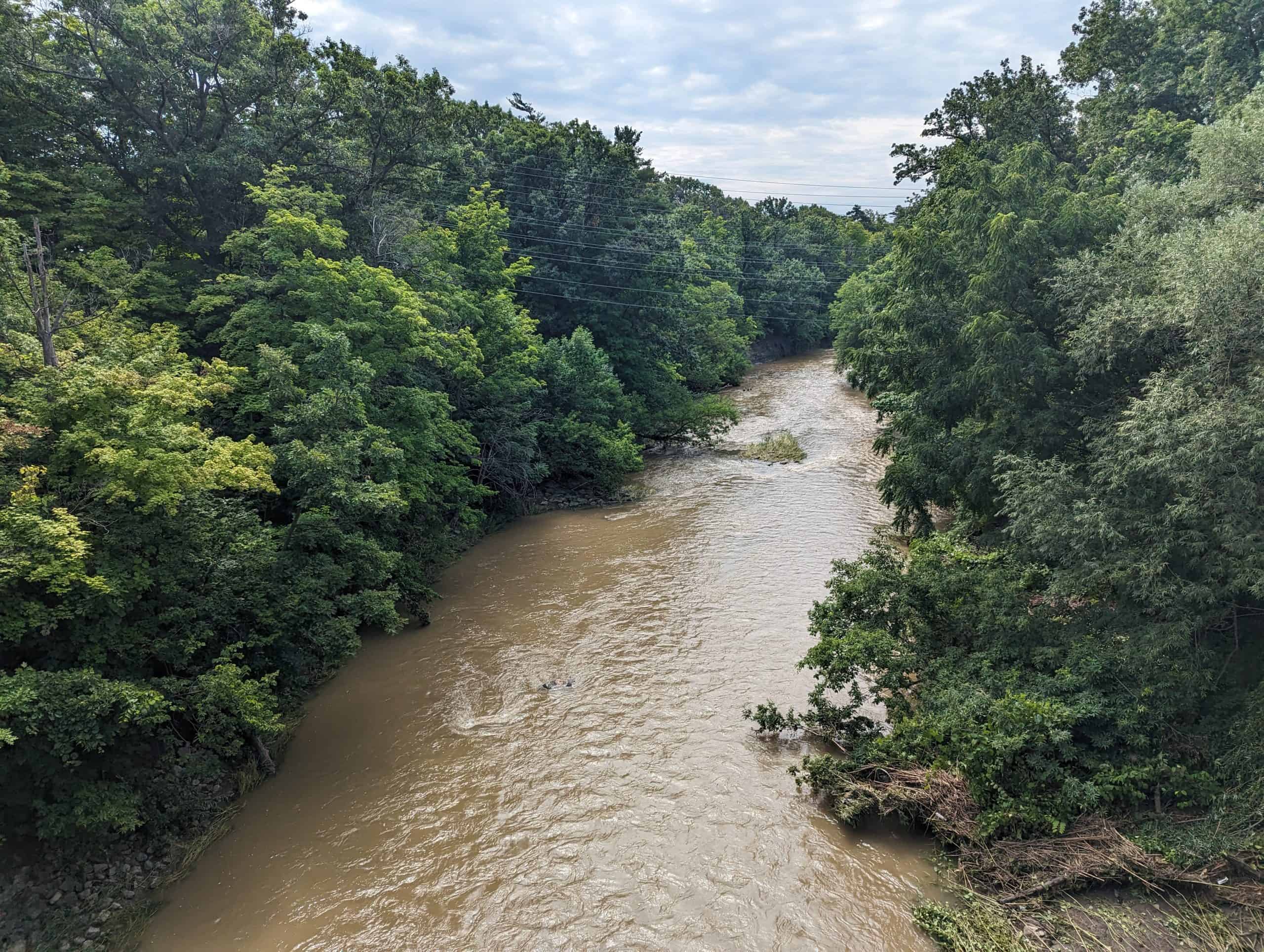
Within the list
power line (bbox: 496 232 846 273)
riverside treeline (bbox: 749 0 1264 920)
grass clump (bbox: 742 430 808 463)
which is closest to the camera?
riverside treeline (bbox: 749 0 1264 920)

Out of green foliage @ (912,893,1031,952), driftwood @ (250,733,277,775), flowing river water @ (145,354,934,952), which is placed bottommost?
green foliage @ (912,893,1031,952)

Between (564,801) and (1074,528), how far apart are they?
852 cm

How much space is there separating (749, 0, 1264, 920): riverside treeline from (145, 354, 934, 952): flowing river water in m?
1.13

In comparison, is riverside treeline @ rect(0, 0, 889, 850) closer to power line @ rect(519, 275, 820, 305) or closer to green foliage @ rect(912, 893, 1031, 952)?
power line @ rect(519, 275, 820, 305)

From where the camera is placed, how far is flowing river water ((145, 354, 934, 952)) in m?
8.38

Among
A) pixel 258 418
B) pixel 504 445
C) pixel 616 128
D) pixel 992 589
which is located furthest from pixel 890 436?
pixel 616 128

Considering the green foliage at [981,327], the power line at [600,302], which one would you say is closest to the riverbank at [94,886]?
the green foliage at [981,327]

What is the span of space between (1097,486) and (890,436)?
9925 mm

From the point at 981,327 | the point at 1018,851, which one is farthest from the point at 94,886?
the point at 981,327

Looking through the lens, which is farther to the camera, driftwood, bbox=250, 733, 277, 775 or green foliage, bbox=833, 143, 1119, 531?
green foliage, bbox=833, 143, 1119, 531

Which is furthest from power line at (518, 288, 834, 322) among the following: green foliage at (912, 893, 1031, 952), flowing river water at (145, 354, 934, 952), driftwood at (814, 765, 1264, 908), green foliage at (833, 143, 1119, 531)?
green foliage at (912, 893, 1031, 952)

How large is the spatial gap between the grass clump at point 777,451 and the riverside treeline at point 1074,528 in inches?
486

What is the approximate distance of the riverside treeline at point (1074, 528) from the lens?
8242mm

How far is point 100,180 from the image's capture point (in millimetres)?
17469
